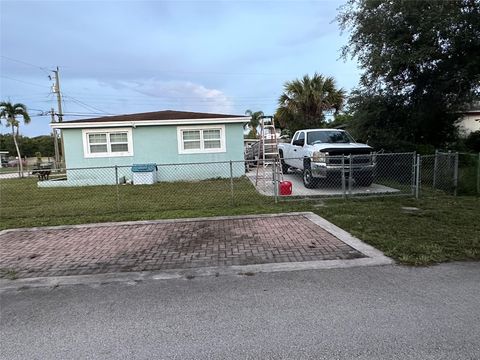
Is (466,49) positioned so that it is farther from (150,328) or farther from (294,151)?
(150,328)

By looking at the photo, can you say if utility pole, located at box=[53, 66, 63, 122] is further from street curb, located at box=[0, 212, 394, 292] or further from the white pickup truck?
street curb, located at box=[0, 212, 394, 292]

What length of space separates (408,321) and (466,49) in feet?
44.3

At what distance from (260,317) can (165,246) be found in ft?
10.1

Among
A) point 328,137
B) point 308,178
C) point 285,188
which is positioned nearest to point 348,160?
point 308,178

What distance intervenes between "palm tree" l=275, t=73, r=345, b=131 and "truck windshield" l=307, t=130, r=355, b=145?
13.9 meters

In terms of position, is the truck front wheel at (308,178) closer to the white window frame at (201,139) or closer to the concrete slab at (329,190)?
the concrete slab at (329,190)

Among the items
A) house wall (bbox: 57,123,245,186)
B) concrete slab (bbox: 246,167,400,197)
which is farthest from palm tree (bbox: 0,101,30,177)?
concrete slab (bbox: 246,167,400,197)

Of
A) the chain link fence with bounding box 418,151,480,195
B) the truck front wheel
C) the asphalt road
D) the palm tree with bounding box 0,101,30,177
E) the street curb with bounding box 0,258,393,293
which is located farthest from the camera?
the palm tree with bounding box 0,101,30,177

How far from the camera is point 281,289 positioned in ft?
14.2

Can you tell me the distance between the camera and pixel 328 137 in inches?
517

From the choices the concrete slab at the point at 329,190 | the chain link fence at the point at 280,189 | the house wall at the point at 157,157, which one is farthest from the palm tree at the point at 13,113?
the concrete slab at the point at 329,190

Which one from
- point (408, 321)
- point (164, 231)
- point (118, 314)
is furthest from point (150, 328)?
point (164, 231)

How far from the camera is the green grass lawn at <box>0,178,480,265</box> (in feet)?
19.3

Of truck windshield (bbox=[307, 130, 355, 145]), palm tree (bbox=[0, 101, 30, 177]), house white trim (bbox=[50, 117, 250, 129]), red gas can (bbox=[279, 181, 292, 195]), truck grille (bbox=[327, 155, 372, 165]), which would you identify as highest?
palm tree (bbox=[0, 101, 30, 177])
